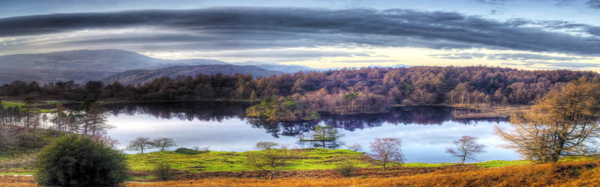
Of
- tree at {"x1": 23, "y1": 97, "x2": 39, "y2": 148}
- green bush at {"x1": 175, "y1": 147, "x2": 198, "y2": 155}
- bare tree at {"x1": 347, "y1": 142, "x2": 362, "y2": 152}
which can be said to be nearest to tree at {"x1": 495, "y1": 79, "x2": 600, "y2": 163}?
bare tree at {"x1": 347, "y1": 142, "x2": 362, "y2": 152}

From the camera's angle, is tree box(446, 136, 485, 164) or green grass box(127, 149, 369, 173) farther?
tree box(446, 136, 485, 164)

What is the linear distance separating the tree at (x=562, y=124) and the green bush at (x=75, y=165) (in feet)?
81.3

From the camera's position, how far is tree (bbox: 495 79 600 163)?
18391 mm

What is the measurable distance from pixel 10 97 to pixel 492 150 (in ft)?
469

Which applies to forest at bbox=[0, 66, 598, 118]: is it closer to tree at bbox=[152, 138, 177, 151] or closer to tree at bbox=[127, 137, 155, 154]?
tree at bbox=[152, 138, 177, 151]

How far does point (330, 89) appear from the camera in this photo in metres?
155

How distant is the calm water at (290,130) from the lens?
4769cm

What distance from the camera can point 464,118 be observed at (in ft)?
270

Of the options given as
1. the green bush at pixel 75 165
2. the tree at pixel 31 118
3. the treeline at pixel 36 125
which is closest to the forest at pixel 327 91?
the treeline at pixel 36 125

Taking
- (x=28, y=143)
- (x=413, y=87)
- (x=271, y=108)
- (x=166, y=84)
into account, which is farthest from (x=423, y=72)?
(x=28, y=143)

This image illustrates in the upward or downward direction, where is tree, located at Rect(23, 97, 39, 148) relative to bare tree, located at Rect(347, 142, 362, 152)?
upward

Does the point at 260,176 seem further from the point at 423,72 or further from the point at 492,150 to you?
the point at 423,72

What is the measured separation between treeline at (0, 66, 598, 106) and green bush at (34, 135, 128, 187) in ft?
266

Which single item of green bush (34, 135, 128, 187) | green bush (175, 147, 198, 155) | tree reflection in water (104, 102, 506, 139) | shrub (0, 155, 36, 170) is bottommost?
tree reflection in water (104, 102, 506, 139)
